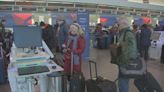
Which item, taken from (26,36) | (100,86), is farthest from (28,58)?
(100,86)

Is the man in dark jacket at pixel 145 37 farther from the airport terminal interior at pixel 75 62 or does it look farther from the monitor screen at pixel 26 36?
the monitor screen at pixel 26 36

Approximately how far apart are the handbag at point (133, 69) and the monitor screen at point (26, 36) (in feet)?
4.31

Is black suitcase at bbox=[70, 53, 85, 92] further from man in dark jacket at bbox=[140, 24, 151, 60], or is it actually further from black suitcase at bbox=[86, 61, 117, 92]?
man in dark jacket at bbox=[140, 24, 151, 60]

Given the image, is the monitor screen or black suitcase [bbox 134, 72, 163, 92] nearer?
the monitor screen

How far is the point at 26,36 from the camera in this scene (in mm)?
3334

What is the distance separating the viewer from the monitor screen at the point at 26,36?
10.9 ft

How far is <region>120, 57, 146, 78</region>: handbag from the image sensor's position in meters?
3.77

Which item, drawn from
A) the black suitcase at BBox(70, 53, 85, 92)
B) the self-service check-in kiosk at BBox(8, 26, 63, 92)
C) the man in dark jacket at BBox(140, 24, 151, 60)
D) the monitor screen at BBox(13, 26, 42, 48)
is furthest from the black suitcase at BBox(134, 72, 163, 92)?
the man in dark jacket at BBox(140, 24, 151, 60)

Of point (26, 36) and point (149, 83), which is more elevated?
point (26, 36)

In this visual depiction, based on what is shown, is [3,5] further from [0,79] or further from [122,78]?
[122,78]

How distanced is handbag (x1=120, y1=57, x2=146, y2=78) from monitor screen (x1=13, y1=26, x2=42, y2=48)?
131 cm

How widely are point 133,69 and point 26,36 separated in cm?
159

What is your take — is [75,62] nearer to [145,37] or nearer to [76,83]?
[76,83]

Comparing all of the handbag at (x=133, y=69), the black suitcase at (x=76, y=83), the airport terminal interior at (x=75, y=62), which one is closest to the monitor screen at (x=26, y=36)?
the airport terminal interior at (x=75, y=62)
